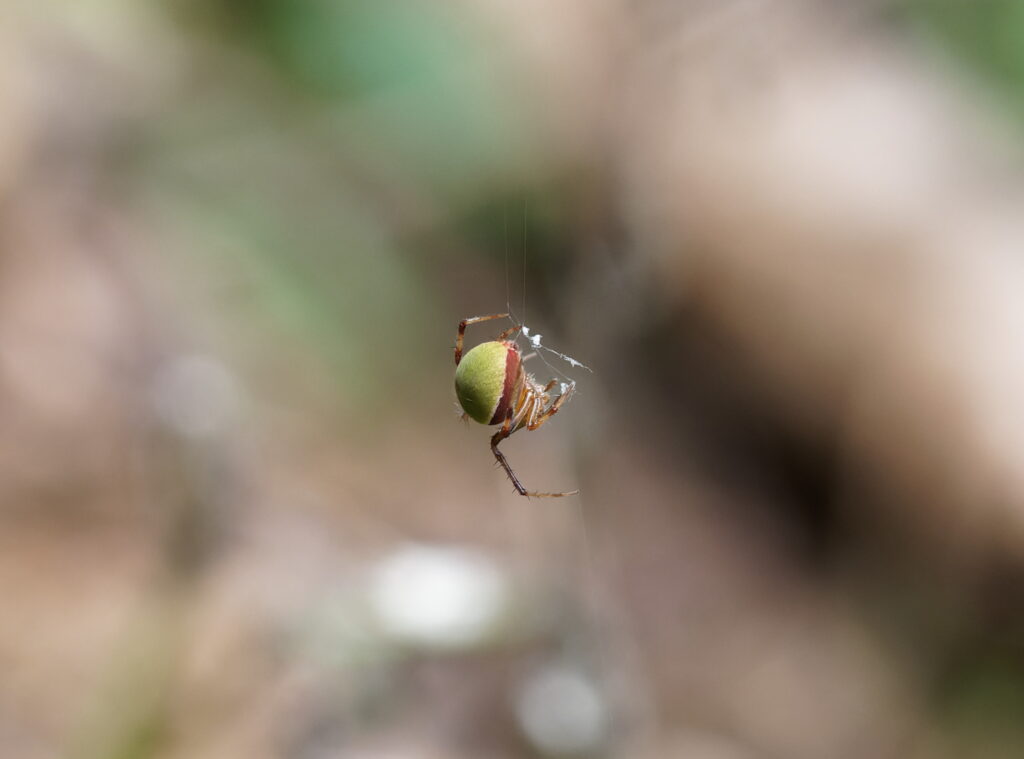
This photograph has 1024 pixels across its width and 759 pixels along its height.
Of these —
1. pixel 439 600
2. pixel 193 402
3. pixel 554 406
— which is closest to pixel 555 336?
pixel 554 406

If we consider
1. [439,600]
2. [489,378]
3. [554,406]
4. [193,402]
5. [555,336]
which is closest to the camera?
[193,402]

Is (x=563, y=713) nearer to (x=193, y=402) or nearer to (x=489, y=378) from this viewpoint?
(x=489, y=378)

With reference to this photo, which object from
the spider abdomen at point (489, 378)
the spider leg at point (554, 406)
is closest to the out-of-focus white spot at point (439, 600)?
the spider abdomen at point (489, 378)

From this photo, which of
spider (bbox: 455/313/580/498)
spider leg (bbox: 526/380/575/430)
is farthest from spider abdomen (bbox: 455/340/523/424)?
spider leg (bbox: 526/380/575/430)

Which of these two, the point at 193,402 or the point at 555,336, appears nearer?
the point at 193,402

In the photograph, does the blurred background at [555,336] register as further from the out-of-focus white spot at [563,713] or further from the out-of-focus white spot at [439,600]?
the out-of-focus white spot at [439,600]

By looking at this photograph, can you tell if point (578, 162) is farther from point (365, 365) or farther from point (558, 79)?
point (365, 365)
